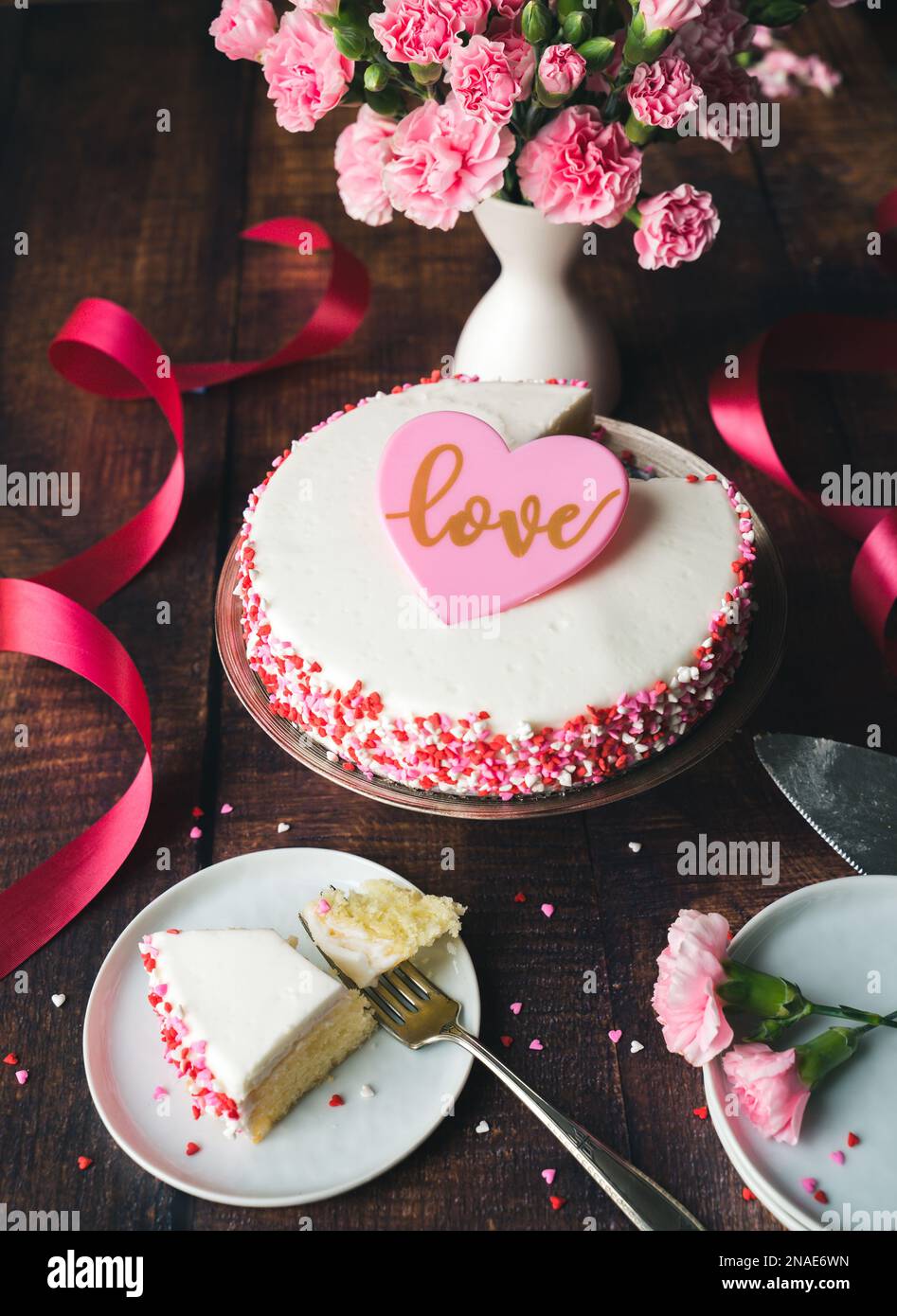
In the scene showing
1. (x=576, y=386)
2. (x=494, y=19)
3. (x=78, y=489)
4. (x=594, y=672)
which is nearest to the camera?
(x=594, y=672)

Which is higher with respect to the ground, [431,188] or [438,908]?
[431,188]

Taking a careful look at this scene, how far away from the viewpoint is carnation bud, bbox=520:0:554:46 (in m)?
1.47

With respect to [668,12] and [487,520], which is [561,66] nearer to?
[668,12]

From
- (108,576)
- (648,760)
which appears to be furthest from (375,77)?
(648,760)

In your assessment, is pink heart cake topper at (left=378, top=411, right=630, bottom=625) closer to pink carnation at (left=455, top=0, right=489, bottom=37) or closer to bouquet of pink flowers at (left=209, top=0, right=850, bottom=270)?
bouquet of pink flowers at (left=209, top=0, right=850, bottom=270)

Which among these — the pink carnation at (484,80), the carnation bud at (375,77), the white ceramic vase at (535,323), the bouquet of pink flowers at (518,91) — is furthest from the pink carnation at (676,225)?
the carnation bud at (375,77)

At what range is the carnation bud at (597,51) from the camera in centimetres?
150

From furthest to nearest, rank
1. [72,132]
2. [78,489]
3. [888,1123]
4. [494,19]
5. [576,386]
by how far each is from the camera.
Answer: [72,132], [78,489], [576,386], [494,19], [888,1123]

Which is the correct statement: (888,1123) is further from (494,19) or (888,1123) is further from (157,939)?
(494,19)

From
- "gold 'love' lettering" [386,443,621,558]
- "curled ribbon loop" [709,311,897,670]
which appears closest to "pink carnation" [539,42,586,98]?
"gold 'love' lettering" [386,443,621,558]

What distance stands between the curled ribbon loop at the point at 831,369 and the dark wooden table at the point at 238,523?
0.12 ft

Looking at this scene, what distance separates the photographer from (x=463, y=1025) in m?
1.36

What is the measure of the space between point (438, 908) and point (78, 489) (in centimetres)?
97

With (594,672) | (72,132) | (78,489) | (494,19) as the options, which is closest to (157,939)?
(594,672)
